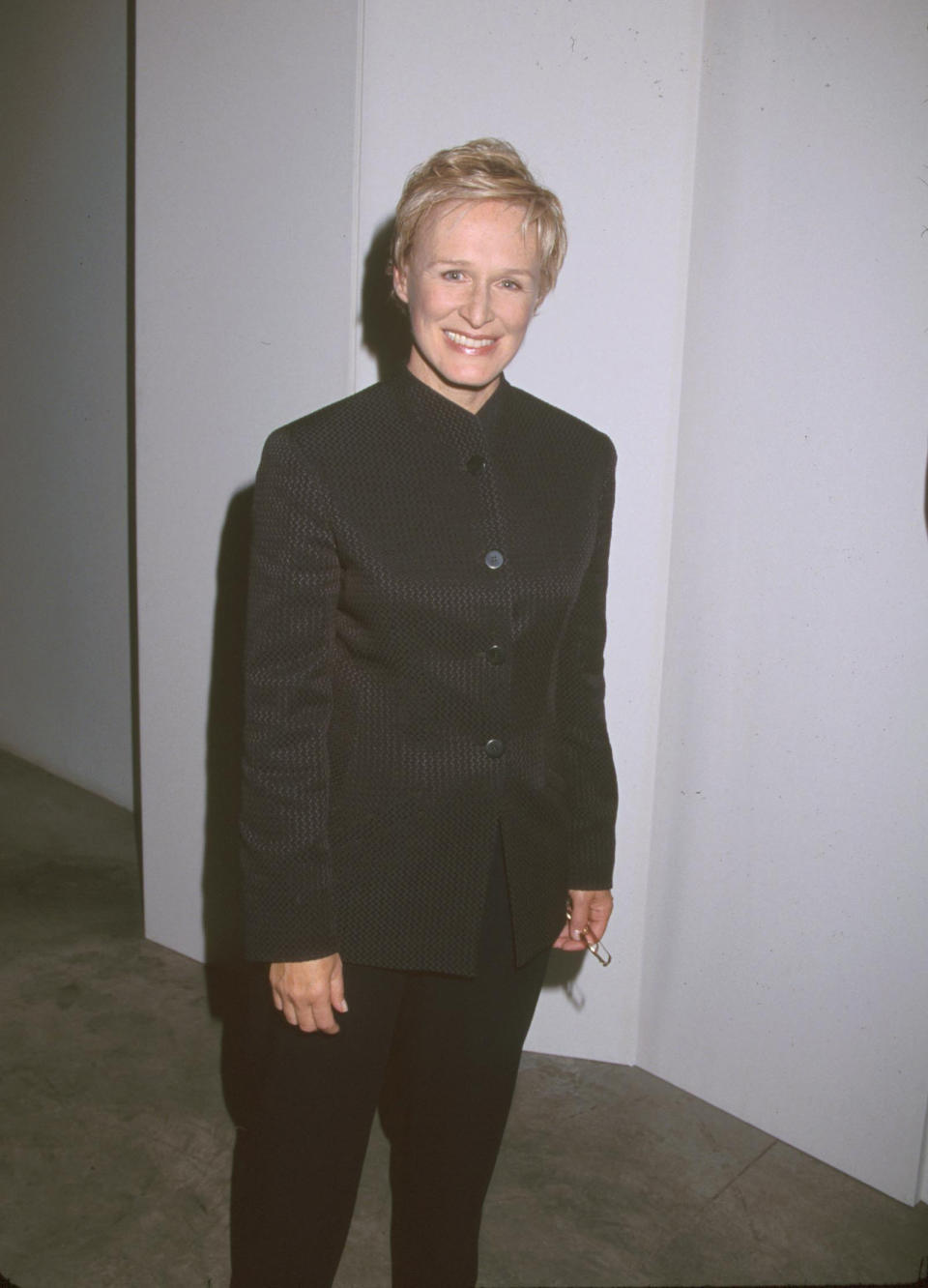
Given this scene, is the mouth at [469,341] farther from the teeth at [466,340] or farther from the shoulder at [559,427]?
the shoulder at [559,427]

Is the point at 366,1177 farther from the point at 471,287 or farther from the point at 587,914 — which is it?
the point at 471,287

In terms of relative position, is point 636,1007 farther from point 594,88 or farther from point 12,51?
point 12,51

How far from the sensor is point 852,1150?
86.9 inches

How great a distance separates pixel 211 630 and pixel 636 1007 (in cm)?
143

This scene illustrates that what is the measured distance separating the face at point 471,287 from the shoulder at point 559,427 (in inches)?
4.5

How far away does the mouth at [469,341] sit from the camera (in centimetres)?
136

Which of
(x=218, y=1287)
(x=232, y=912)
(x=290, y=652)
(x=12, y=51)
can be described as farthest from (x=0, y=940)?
(x=12, y=51)

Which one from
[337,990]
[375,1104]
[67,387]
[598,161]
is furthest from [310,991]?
[67,387]

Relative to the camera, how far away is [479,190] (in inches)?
51.9

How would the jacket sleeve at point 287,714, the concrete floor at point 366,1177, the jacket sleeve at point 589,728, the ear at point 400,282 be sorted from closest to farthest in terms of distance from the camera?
the jacket sleeve at point 287,714 < the ear at point 400,282 < the jacket sleeve at point 589,728 < the concrete floor at point 366,1177

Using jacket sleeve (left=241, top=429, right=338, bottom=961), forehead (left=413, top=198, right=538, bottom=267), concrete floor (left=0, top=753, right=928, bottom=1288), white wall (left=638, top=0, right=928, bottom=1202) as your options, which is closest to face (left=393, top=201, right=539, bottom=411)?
forehead (left=413, top=198, right=538, bottom=267)

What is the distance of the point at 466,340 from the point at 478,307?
5 centimetres

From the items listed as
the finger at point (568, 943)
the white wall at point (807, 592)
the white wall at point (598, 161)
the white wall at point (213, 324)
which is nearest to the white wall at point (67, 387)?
the white wall at point (213, 324)

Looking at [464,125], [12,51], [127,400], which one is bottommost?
[127,400]
